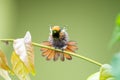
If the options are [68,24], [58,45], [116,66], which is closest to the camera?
[116,66]

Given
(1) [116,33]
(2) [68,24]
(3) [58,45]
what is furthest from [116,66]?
(2) [68,24]

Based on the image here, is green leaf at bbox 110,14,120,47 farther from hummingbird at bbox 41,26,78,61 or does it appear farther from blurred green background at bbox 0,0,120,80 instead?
blurred green background at bbox 0,0,120,80

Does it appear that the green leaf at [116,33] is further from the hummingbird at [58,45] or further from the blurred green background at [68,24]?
the blurred green background at [68,24]

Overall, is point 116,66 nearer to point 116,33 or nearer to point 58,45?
point 116,33

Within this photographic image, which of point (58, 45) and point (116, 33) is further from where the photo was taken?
point (58, 45)

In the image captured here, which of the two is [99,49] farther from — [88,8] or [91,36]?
[88,8]

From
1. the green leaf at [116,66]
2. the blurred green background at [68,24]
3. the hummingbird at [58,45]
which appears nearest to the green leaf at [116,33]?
the green leaf at [116,66]
